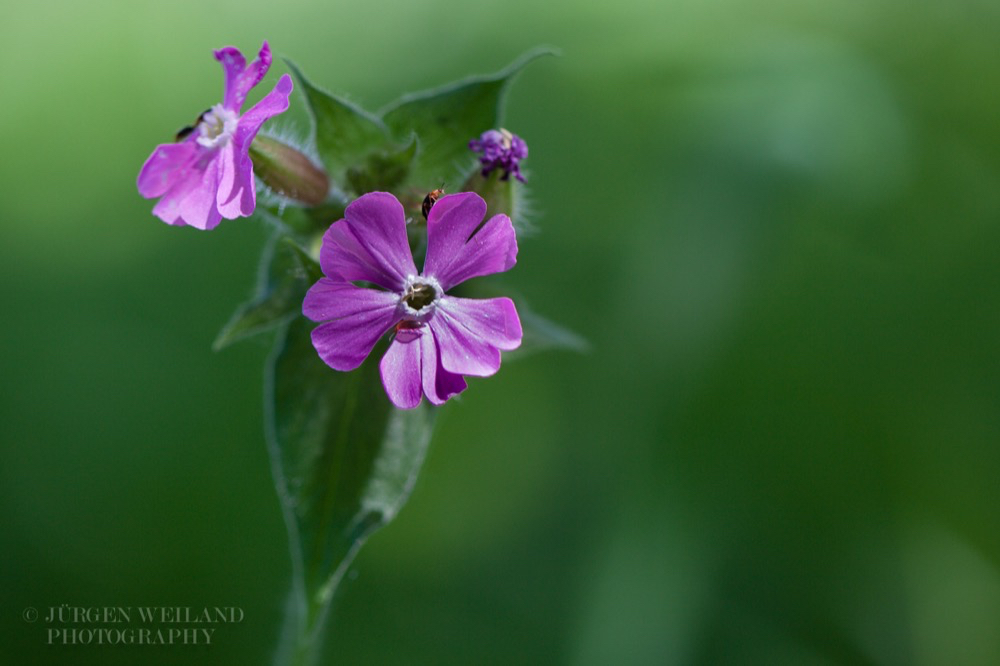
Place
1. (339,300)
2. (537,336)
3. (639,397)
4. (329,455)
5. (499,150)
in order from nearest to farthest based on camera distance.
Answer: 1. (339,300)
2. (499,150)
3. (329,455)
4. (537,336)
5. (639,397)

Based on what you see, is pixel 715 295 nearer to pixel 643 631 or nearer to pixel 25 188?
pixel 643 631

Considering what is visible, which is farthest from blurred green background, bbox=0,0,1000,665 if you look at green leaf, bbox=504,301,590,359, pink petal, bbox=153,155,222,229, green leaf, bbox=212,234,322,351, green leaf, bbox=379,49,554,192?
pink petal, bbox=153,155,222,229

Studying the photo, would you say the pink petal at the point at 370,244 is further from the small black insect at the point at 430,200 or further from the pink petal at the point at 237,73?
the pink petal at the point at 237,73

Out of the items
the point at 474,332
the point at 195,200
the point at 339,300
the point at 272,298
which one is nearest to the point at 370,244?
the point at 339,300

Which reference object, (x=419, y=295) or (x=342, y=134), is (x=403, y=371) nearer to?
(x=419, y=295)

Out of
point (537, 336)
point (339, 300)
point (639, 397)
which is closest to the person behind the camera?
point (339, 300)

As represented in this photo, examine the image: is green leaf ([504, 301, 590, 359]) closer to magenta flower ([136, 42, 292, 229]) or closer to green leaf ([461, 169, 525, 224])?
green leaf ([461, 169, 525, 224])

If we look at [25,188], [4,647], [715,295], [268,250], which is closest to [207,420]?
[4,647]
